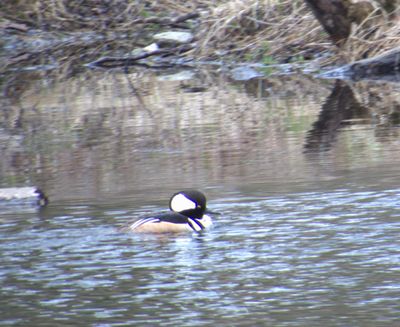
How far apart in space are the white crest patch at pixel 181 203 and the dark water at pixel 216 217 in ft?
0.82

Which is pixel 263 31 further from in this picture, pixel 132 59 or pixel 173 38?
pixel 132 59

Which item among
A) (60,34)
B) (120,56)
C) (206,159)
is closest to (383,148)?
(206,159)

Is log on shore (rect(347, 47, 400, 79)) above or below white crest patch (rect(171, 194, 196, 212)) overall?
above

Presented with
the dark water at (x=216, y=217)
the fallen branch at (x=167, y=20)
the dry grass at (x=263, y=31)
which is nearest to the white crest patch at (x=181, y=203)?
the dark water at (x=216, y=217)

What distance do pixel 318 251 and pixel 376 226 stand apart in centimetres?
69

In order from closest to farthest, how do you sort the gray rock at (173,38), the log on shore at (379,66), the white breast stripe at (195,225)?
the white breast stripe at (195,225)
the log on shore at (379,66)
the gray rock at (173,38)

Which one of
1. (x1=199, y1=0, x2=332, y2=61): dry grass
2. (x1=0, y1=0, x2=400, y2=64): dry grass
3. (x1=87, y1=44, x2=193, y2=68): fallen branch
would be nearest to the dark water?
(x1=0, y1=0, x2=400, y2=64): dry grass

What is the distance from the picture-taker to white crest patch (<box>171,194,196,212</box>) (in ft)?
29.1

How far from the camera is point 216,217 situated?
355 inches

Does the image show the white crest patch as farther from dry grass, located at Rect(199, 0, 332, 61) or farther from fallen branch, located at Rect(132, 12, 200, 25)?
fallen branch, located at Rect(132, 12, 200, 25)

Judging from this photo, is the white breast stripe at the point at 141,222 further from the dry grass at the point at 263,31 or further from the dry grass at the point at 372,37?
the dry grass at the point at 263,31

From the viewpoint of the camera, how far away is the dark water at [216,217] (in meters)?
6.65

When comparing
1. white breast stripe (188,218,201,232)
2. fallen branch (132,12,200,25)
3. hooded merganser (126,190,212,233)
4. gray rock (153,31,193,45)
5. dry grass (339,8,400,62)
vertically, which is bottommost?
white breast stripe (188,218,201,232)

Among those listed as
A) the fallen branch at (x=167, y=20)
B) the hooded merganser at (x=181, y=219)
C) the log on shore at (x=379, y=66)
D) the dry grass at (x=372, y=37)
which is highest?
the fallen branch at (x=167, y=20)
